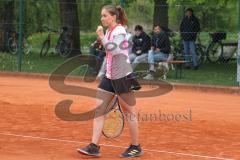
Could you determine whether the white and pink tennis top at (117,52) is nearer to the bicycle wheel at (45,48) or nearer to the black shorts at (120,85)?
the black shorts at (120,85)

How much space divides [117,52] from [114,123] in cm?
171

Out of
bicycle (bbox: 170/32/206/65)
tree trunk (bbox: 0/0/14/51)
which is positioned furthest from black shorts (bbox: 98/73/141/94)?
tree trunk (bbox: 0/0/14/51)

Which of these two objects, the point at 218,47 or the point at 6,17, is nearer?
the point at 218,47

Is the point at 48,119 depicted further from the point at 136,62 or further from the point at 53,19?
the point at 53,19

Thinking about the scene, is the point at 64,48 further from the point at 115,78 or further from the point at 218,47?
the point at 115,78

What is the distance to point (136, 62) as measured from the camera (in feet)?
61.0

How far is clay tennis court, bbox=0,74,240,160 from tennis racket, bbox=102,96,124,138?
100mm

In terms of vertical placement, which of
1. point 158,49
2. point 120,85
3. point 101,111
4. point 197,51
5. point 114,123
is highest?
point 120,85

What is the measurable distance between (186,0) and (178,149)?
11.9m

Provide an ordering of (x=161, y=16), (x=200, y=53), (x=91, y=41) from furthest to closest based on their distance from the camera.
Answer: (x=91, y=41) < (x=161, y=16) < (x=200, y=53)

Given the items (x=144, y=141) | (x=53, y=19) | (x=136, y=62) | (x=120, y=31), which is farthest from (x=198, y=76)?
(x=53, y=19)

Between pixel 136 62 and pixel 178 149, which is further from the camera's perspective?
pixel 136 62

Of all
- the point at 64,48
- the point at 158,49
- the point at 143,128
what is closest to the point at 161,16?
the point at 64,48

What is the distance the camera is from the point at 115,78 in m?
7.96
